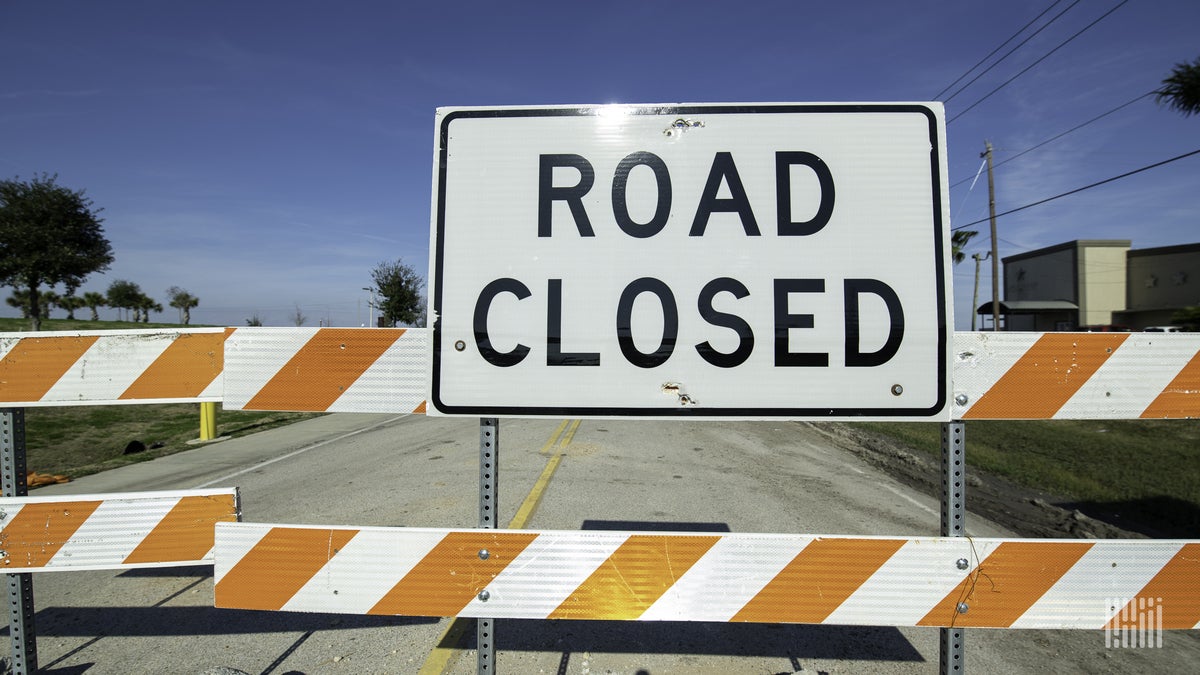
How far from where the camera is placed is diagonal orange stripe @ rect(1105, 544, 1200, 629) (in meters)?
1.77

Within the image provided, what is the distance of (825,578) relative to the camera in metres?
1.78

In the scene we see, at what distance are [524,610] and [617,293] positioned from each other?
1.10 meters

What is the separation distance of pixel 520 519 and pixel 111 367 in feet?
11.8

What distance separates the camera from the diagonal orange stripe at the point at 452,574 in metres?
1.81

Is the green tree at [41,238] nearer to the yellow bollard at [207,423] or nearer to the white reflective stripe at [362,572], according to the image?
the yellow bollard at [207,423]

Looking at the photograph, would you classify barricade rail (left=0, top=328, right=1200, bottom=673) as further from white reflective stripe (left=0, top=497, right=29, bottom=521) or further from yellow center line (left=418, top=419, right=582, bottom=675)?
yellow center line (left=418, top=419, right=582, bottom=675)

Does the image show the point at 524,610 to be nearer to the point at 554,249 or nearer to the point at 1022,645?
the point at 554,249

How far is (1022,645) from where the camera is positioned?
10.6 ft

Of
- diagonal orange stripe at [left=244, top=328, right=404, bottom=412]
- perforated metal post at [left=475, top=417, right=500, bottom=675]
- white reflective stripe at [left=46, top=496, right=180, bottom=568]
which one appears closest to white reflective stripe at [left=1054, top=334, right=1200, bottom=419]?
perforated metal post at [left=475, top=417, right=500, bottom=675]

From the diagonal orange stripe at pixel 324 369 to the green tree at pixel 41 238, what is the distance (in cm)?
3139

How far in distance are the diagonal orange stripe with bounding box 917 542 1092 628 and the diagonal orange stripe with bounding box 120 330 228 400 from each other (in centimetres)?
271

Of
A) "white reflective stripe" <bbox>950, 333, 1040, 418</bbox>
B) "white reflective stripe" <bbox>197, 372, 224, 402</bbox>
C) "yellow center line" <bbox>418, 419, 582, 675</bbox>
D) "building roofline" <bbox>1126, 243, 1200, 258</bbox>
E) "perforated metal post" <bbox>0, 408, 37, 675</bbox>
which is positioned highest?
"building roofline" <bbox>1126, 243, 1200, 258</bbox>

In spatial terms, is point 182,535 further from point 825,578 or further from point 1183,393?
point 1183,393

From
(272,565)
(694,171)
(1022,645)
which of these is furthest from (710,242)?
(1022,645)
